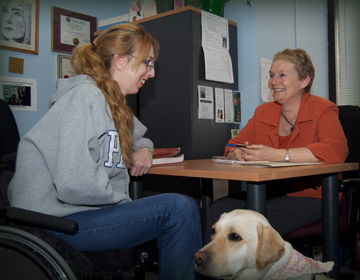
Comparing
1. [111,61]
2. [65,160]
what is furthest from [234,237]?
[111,61]

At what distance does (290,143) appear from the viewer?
5.77 feet

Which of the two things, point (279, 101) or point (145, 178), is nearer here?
point (279, 101)

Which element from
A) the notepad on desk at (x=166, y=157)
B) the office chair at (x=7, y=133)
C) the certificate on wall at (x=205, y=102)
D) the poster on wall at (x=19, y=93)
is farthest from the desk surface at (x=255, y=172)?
the poster on wall at (x=19, y=93)

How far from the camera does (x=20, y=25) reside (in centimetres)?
234

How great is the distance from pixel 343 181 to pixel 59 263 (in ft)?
4.07

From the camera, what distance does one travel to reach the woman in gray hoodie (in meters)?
0.99

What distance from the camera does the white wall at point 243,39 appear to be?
8.01 feet

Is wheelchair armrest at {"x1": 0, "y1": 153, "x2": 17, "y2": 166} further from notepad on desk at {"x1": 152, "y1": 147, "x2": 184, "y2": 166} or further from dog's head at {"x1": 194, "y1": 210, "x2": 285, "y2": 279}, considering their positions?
dog's head at {"x1": 194, "y1": 210, "x2": 285, "y2": 279}

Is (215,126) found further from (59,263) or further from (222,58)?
(59,263)

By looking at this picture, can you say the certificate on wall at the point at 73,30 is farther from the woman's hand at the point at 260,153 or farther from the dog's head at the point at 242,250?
the dog's head at the point at 242,250

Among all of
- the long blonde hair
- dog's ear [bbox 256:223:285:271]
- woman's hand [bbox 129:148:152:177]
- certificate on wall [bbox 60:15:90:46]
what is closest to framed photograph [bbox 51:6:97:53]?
certificate on wall [bbox 60:15:90:46]

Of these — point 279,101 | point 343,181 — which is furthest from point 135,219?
point 279,101

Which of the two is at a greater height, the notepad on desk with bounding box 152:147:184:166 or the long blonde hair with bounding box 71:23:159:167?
the long blonde hair with bounding box 71:23:159:167

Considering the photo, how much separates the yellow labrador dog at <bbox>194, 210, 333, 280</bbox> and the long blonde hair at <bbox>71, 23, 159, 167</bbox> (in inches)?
18.2
